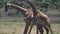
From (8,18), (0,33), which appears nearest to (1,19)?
(8,18)

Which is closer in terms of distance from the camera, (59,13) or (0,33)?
(0,33)

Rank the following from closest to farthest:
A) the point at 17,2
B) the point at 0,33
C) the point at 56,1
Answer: the point at 0,33
the point at 17,2
the point at 56,1

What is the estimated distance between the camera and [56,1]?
2477 cm

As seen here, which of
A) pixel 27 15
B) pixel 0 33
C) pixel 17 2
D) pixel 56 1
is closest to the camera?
pixel 27 15

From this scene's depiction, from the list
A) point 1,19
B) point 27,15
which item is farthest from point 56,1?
point 27,15

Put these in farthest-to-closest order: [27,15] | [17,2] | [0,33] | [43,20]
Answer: [17,2]
[0,33]
[27,15]
[43,20]

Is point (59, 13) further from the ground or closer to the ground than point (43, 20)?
closer to the ground

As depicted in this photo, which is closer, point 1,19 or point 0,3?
point 1,19

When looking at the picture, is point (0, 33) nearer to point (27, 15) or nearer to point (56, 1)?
point (27, 15)

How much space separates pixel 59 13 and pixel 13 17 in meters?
4.17

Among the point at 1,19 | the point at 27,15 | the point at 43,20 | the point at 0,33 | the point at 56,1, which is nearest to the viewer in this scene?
the point at 43,20

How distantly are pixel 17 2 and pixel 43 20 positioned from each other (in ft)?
46.8

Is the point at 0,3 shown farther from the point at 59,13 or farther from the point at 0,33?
the point at 0,33

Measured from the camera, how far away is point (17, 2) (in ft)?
76.2
